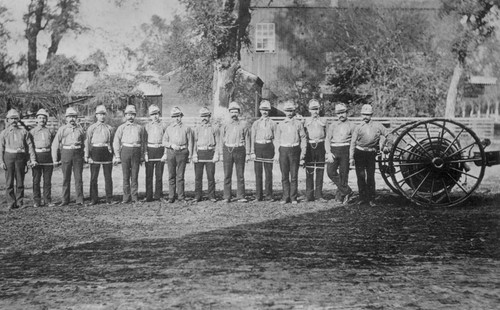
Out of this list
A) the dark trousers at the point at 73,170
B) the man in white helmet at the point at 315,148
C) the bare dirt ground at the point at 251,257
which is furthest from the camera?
the man in white helmet at the point at 315,148

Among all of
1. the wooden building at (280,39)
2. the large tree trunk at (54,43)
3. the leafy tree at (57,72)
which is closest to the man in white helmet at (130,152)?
the leafy tree at (57,72)

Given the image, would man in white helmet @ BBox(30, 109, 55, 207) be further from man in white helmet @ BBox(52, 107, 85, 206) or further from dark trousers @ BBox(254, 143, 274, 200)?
dark trousers @ BBox(254, 143, 274, 200)

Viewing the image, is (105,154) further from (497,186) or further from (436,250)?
(497,186)

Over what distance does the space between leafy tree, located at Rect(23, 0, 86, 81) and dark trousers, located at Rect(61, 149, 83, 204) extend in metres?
18.0

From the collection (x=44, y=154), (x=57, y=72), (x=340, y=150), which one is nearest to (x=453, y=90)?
(x=340, y=150)

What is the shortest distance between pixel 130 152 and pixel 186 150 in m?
1.11

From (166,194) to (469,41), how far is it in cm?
1863

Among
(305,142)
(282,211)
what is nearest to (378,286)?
(282,211)

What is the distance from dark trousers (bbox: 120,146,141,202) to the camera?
34.3ft

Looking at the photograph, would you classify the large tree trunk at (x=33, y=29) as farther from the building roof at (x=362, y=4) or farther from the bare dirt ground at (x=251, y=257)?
the bare dirt ground at (x=251, y=257)

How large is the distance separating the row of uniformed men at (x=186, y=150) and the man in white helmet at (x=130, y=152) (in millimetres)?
20

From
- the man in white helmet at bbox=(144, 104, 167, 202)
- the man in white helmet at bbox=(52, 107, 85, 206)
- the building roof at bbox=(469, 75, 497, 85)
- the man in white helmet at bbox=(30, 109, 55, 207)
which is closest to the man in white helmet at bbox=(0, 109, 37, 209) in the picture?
the man in white helmet at bbox=(30, 109, 55, 207)

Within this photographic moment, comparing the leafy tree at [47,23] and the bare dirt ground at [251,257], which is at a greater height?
the leafy tree at [47,23]

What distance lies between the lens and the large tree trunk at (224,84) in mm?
18453
